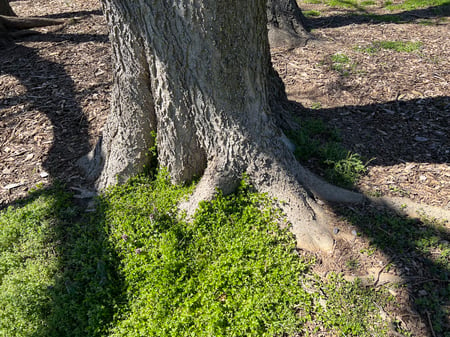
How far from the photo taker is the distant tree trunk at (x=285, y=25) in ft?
21.1

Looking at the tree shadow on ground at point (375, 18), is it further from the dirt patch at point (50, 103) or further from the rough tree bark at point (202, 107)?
the rough tree bark at point (202, 107)

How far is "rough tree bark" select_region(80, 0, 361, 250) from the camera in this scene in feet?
8.64

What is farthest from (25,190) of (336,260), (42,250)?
(336,260)

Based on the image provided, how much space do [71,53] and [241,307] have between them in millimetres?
5140

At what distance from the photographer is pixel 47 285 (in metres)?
2.87

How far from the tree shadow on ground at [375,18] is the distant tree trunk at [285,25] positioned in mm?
976

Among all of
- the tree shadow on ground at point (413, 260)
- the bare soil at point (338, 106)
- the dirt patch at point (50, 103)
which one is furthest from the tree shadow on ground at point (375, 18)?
the tree shadow on ground at point (413, 260)

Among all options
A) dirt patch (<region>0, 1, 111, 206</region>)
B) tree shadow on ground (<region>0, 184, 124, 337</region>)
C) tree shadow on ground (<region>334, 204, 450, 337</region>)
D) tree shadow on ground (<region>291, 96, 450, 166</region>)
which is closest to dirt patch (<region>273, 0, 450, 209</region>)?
tree shadow on ground (<region>291, 96, 450, 166</region>)

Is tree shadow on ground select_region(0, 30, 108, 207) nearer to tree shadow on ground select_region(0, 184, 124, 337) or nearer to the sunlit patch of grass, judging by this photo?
tree shadow on ground select_region(0, 184, 124, 337)

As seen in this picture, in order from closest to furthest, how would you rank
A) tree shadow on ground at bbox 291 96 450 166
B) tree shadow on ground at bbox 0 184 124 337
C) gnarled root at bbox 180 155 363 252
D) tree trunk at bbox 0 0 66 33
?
tree shadow on ground at bbox 0 184 124 337 → gnarled root at bbox 180 155 363 252 → tree shadow on ground at bbox 291 96 450 166 → tree trunk at bbox 0 0 66 33

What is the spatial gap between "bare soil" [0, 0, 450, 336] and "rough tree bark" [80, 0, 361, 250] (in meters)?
0.48

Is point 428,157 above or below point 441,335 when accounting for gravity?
above

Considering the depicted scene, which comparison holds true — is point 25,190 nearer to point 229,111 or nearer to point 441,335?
point 229,111

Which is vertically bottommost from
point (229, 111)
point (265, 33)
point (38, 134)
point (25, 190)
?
point (25, 190)
